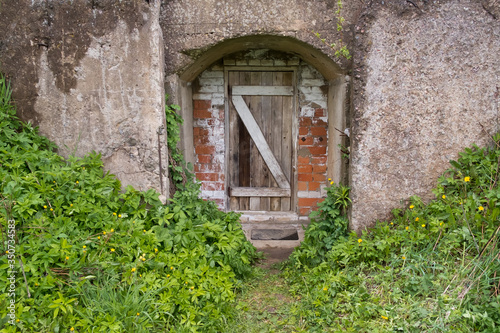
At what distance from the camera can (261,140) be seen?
454 centimetres

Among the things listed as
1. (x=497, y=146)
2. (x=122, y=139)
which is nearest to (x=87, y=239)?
(x=122, y=139)

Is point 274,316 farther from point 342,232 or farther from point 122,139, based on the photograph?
point 122,139

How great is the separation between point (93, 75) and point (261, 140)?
218cm

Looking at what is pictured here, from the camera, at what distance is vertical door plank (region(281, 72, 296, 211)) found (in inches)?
174

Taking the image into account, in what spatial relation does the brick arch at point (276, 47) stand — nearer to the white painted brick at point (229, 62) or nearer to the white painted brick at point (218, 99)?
the white painted brick at point (229, 62)

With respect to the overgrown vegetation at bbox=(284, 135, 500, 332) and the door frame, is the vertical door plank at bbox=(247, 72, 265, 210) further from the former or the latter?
the overgrown vegetation at bbox=(284, 135, 500, 332)

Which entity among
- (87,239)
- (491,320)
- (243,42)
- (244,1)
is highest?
(244,1)

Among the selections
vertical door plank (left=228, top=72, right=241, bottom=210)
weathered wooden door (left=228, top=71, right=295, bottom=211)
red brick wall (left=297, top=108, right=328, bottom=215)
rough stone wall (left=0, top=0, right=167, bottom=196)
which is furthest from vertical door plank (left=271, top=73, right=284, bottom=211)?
rough stone wall (left=0, top=0, right=167, bottom=196)

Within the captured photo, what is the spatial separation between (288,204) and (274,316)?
6.61ft

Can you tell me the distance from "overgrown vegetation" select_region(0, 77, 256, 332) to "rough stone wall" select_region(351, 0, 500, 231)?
4.73 feet

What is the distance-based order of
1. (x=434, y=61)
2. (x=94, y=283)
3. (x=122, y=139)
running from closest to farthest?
(x=94, y=283) → (x=434, y=61) → (x=122, y=139)

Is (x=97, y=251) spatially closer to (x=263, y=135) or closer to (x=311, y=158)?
(x=263, y=135)

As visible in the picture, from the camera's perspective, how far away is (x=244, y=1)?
10.3 feet

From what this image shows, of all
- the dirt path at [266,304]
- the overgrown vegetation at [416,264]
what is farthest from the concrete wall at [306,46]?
the dirt path at [266,304]
